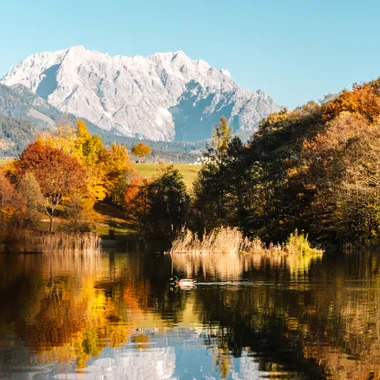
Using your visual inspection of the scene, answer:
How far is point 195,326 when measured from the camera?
850 inches

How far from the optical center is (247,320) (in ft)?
73.4

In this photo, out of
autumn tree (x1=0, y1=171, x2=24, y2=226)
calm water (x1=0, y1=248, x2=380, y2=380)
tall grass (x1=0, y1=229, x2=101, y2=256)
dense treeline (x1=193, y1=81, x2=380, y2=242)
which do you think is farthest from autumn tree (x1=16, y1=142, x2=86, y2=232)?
calm water (x1=0, y1=248, x2=380, y2=380)

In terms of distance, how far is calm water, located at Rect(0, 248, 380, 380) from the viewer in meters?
15.9

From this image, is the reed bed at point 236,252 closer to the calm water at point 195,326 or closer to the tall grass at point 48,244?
the tall grass at point 48,244

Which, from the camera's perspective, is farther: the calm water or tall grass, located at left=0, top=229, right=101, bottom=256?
tall grass, located at left=0, top=229, right=101, bottom=256

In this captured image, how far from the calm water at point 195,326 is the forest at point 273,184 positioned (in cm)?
1822

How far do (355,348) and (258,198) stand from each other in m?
54.0

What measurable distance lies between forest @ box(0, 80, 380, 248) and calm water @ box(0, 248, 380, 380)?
1822 cm

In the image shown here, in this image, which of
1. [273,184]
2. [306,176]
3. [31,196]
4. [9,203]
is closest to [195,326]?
[306,176]

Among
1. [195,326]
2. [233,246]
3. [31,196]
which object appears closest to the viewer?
[195,326]

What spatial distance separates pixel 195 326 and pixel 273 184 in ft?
157

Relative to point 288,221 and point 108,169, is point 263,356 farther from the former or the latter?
point 108,169

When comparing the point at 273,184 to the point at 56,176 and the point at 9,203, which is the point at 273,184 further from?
the point at 56,176

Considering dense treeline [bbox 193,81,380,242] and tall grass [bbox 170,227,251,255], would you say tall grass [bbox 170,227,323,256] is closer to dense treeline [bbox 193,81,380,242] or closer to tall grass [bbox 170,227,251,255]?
tall grass [bbox 170,227,251,255]
